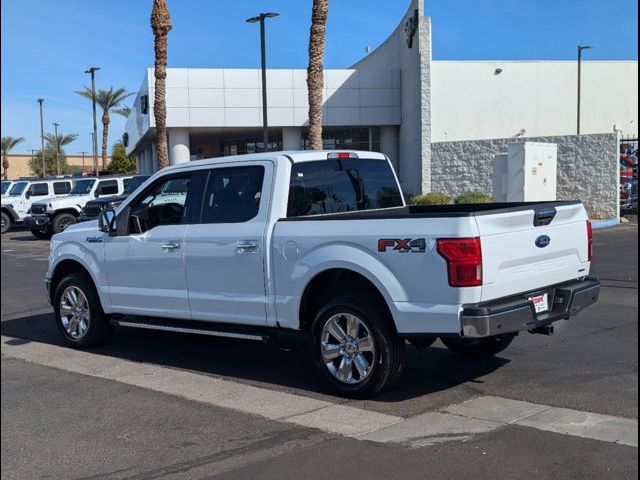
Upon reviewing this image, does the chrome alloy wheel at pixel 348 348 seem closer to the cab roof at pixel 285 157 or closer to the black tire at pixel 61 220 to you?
Result: the cab roof at pixel 285 157

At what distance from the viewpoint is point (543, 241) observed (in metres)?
5.87

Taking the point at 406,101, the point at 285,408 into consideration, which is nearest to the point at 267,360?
the point at 285,408

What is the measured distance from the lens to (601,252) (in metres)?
16.2

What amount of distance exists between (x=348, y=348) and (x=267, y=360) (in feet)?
5.74

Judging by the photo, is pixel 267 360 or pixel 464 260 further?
pixel 267 360

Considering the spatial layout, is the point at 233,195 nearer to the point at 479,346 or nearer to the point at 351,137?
the point at 479,346

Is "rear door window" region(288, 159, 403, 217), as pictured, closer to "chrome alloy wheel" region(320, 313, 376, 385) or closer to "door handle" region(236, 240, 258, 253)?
"door handle" region(236, 240, 258, 253)

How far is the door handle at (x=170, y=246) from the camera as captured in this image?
7.11 m

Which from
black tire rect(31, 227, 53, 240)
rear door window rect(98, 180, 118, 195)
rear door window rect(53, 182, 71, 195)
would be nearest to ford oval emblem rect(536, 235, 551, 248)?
rear door window rect(98, 180, 118, 195)

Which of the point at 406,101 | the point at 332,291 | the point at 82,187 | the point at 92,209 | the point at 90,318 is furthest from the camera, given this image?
the point at 406,101

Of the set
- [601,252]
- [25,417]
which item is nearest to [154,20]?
[601,252]

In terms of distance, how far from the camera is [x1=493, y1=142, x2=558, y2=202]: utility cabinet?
22.7 meters

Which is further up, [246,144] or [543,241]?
[246,144]

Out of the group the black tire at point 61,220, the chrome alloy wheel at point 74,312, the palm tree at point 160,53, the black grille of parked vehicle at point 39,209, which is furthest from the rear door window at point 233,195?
the palm tree at point 160,53
